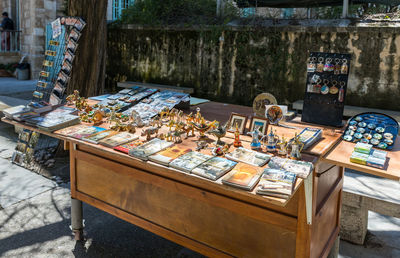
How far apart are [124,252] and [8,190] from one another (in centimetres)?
190

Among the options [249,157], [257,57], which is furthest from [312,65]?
[257,57]

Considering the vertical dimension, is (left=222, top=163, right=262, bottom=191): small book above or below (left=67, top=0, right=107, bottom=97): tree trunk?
below

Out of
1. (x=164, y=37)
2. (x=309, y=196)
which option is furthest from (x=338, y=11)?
(x=309, y=196)

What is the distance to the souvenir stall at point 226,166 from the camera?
191cm

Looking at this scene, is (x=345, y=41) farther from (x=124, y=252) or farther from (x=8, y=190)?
(x=8, y=190)

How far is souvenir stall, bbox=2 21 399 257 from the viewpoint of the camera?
1908mm

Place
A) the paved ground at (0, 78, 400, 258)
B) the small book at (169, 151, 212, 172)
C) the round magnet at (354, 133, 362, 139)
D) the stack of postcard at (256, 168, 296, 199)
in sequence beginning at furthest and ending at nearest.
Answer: the paved ground at (0, 78, 400, 258) → the round magnet at (354, 133, 362, 139) → the small book at (169, 151, 212, 172) → the stack of postcard at (256, 168, 296, 199)

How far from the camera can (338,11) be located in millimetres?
7762

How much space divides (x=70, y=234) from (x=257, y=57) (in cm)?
480

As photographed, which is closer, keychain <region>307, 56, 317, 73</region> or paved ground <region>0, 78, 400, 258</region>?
keychain <region>307, 56, 317, 73</region>

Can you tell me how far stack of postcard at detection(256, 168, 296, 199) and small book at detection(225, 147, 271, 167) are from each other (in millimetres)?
162

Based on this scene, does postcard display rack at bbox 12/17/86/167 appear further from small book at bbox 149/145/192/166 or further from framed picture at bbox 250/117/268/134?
framed picture at bbox 250/117/268/134

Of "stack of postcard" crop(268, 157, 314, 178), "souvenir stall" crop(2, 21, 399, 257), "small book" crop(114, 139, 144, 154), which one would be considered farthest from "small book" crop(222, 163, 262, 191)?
"small book" crop(114, 139, 144, 154)

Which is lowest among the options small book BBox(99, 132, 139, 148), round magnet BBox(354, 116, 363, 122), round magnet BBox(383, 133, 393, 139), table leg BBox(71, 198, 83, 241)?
table leg BBox(71, 198, 83, 241)
